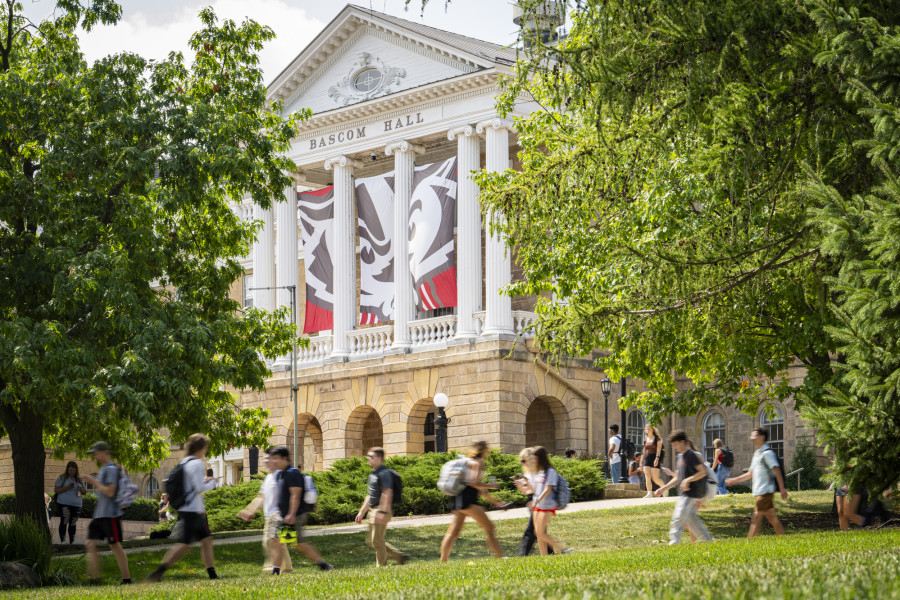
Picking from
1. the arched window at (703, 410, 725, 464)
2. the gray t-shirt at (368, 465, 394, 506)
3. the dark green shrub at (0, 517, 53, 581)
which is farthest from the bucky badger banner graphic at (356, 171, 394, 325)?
the gray t-shirt at (368, 465, 394, 506)

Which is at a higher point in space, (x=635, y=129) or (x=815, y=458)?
(x=635, y=129)

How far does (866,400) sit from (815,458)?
2269 centimetres

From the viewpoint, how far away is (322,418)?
41.6 m

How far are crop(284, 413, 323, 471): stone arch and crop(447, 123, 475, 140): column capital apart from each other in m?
11.9

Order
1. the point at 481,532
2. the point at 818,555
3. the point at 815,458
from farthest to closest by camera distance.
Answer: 1. the point at 815,458
2. the point at 481,532
3. the point at 818,555

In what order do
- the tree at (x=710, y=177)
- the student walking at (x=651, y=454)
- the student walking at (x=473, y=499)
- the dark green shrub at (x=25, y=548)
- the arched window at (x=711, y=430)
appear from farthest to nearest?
1. the arched window at (x=711, y=430)
2. the student walking at (x=651, y=454)
3. the dark green shrub at (x=25, y=548)
4. the student walking at (x=473, y=499)
5. the tree at (x=710, y=177)

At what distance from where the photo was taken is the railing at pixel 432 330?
126 feet

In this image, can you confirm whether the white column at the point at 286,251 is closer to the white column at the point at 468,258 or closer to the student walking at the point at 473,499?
the white column at the point at 468,258

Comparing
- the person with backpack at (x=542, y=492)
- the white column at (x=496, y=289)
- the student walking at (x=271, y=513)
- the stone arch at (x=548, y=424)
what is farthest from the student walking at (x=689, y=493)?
the stone arch at (x=548, y=424)

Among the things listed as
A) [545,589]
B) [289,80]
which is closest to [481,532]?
[545,589]

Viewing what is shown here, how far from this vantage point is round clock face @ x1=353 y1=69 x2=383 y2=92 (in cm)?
4106

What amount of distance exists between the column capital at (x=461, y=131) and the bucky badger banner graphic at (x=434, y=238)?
1.38m

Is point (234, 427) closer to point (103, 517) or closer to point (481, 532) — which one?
point (481, 532)

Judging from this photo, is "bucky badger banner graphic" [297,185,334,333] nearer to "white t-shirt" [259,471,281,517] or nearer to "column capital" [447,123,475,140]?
"column capital" [447,123,475,140]
